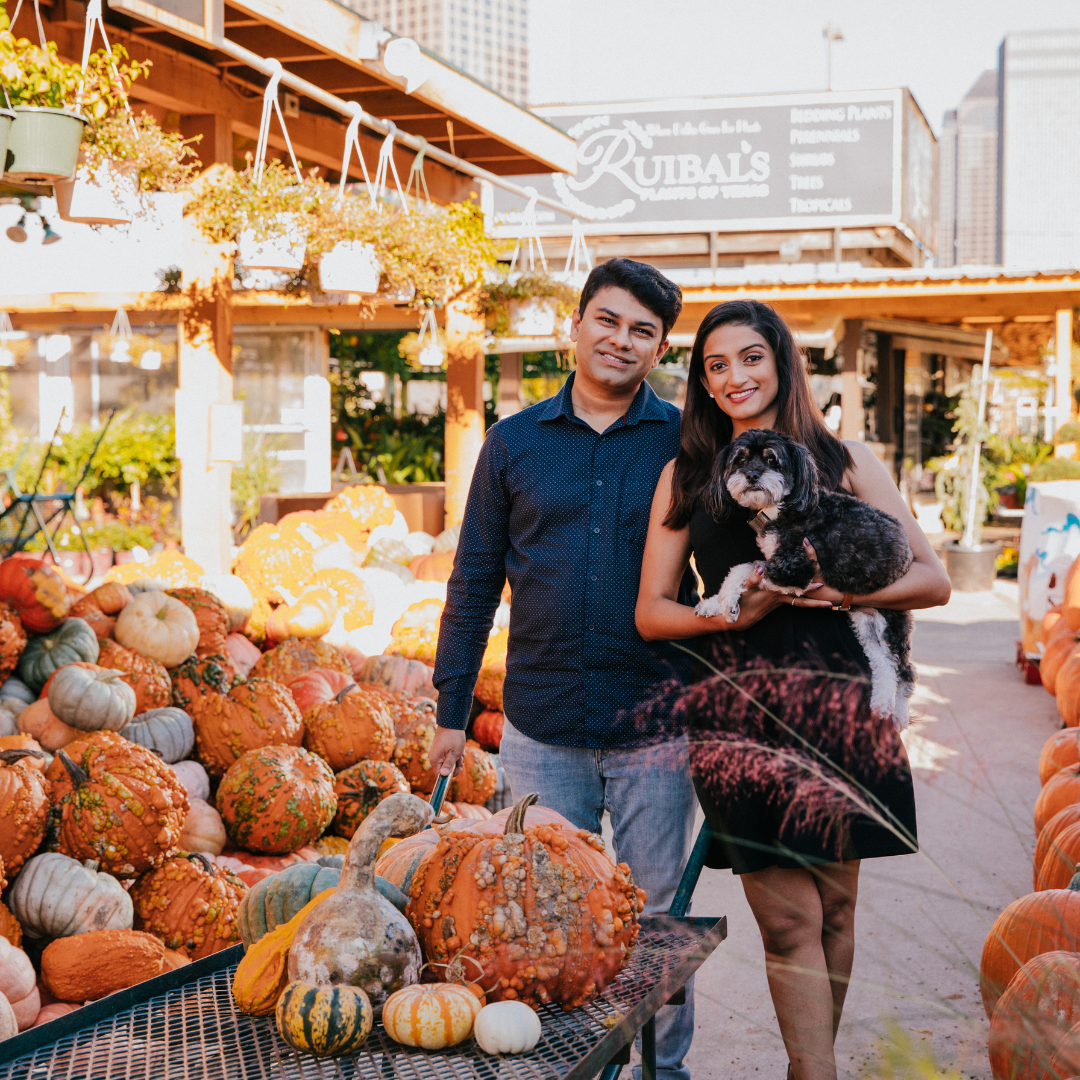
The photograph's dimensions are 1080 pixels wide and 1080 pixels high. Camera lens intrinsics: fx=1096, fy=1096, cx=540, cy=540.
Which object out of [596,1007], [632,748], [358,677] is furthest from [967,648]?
[596,1007]

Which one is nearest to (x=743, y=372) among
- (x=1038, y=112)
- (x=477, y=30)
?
(x=1038, y=112)

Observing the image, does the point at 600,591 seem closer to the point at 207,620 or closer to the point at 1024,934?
the point at 1024,934

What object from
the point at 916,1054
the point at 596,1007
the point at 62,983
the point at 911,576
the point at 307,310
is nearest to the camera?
the point at 916,1054

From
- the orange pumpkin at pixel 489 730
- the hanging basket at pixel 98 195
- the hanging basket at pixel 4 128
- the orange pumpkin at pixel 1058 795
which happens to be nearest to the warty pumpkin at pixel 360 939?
the orange pumpkin at pixel 1058 795

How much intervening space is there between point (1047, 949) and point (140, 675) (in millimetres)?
2946

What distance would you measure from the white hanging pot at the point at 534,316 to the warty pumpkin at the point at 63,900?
5.25 meters

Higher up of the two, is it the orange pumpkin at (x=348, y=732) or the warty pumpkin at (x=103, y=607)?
Result: the warty pumpkin at (x=103, y=607)

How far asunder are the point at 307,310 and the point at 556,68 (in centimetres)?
13933

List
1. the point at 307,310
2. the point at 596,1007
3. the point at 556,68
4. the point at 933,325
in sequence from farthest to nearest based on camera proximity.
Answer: the point at 556,68 → the point at 933,325 → the point at 307,310 → the point at 596,1007

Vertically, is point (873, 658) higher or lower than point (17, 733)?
higher

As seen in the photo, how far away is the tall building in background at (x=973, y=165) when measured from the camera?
51.9 inches

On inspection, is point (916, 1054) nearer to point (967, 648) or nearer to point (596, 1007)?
point (596, 1007)

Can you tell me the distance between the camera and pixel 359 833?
148 centimetres

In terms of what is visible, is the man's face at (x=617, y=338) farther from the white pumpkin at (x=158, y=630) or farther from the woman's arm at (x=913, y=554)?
the white pumpkin at (x=158, y=630)
